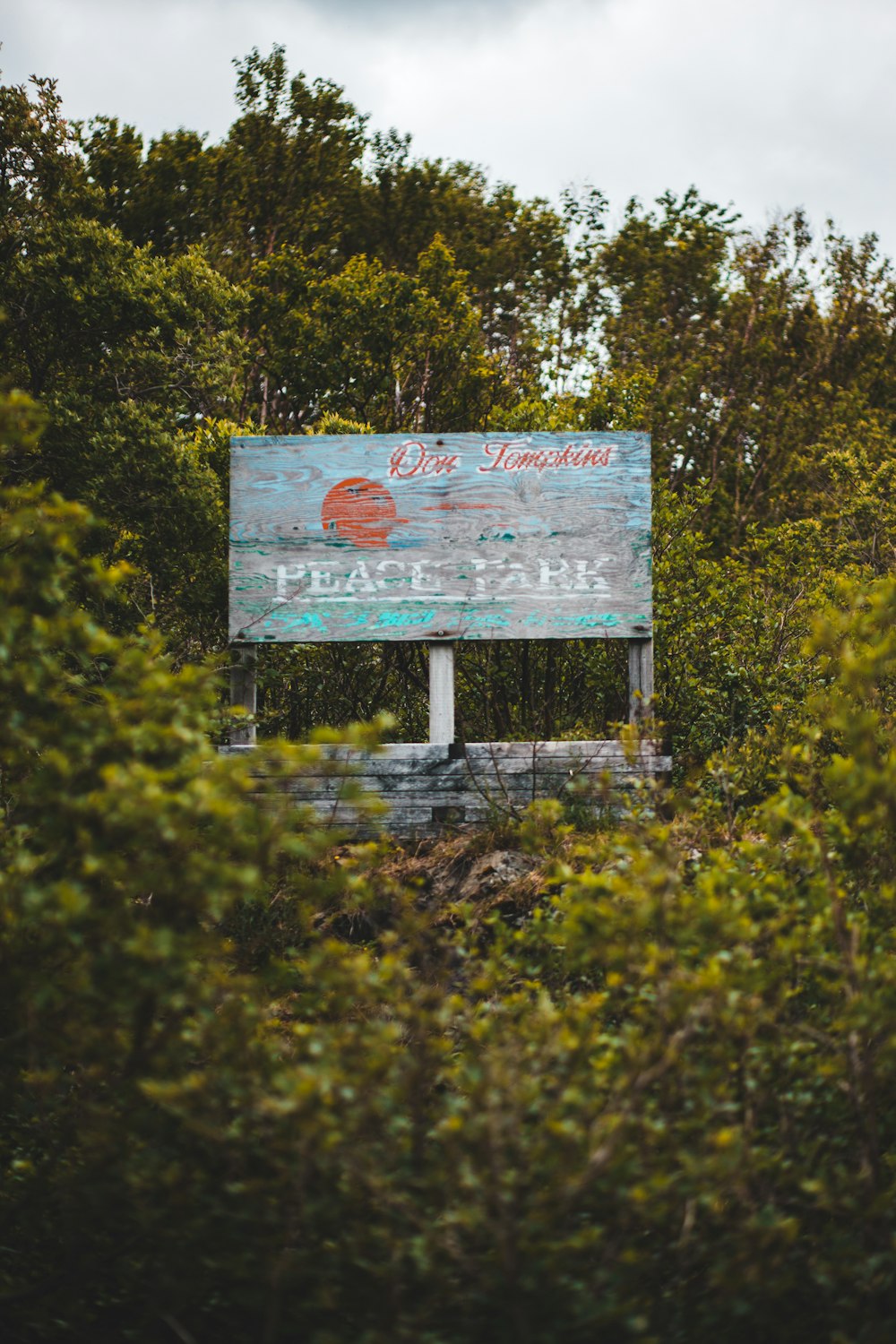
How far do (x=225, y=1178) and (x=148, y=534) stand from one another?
8333 millimetres

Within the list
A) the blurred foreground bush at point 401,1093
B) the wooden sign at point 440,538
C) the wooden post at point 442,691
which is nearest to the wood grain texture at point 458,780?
the wooden post at point 442,691

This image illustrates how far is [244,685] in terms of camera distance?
31.2 feet

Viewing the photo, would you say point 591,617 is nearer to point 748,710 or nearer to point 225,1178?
point 748,710

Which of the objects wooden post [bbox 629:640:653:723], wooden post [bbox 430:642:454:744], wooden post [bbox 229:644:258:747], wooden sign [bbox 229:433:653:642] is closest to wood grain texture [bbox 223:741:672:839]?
wooden post [bbox 430:642:454:744]

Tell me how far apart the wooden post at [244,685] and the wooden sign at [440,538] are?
0.60 ft

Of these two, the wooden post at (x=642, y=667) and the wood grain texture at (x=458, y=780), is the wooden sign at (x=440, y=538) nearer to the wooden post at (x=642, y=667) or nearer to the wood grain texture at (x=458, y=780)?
the wooden post at (x=642, y=667)

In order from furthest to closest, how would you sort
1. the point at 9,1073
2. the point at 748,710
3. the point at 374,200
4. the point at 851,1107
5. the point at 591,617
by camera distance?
the point at 374,200 → the point at 748,710 → the point at 591,617 → the point at 9,1073 → the point at 851,1107

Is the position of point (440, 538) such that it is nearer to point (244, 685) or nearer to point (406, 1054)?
point (244, 685)

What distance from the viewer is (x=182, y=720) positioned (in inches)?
167

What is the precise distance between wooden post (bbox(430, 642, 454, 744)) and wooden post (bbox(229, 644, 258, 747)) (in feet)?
4.96

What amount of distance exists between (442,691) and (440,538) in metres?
1.29

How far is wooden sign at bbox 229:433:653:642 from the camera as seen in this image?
9234 mm

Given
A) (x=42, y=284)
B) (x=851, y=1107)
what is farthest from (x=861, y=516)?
(x=851, y=1107)

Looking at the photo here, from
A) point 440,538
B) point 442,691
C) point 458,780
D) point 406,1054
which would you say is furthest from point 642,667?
point 406,1054
